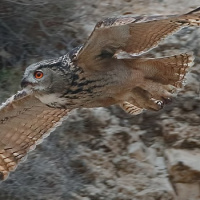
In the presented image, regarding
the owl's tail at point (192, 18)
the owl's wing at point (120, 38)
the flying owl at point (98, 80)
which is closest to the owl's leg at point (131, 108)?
the flying owl at point (98, 80)

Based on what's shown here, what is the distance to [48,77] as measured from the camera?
405 centimetres

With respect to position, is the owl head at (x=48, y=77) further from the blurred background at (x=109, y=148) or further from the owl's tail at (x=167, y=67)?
the blurred background at (x=109, y=148)

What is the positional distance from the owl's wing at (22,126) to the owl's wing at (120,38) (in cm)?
52

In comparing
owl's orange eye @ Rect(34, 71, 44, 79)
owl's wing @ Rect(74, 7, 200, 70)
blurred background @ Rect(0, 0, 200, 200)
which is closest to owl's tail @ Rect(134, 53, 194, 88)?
owl's wing @ Rect(74, 7, 200, 70)

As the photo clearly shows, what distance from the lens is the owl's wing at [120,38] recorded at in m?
3.79

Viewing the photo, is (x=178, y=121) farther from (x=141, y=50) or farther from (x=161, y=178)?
(x=141, y=50)

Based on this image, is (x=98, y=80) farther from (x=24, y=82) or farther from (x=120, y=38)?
(x=24, y=82)

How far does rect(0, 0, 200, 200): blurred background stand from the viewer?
193 inches

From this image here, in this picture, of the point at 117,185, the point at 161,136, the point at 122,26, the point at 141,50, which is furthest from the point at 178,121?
the point at 122,26

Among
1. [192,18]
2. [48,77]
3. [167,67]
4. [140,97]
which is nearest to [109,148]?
[140,97]

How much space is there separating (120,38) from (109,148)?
1327mm

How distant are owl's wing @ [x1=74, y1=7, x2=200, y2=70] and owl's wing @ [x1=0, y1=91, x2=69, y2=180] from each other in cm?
52

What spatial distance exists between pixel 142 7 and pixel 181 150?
146cm

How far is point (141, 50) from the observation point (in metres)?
4.14
